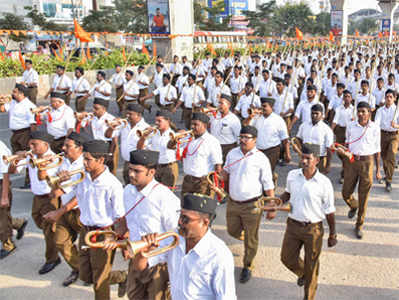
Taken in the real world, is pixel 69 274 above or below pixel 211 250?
below

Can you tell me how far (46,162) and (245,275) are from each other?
2.76 meters

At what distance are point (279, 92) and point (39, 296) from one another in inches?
295

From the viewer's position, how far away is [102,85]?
39.5 ft

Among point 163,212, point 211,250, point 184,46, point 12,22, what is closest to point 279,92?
point 163,212

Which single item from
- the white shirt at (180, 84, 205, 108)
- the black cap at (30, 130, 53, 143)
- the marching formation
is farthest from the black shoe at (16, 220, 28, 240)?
the white shirt at (180, 84, 205, 108)

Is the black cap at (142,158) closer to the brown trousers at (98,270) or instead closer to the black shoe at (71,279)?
the brown trousers at (98,270)

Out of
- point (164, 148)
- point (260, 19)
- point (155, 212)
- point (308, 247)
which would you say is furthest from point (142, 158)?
point (260, 19)

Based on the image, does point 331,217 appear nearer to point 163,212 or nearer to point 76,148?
point 163,212

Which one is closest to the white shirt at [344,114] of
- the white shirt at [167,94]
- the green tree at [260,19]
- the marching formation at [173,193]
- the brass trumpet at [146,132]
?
the marching formation at [173,193]

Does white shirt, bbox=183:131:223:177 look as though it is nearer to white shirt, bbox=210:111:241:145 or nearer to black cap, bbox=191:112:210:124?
black cap, bbox=191:112:210:124

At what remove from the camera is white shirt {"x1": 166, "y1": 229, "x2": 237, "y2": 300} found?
2607mm

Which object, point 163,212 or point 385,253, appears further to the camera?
point 385,253

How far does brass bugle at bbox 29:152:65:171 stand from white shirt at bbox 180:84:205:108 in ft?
21.0

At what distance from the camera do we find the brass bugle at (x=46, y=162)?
4.82 m
